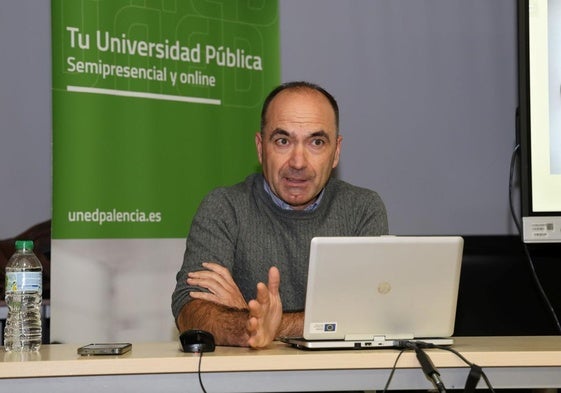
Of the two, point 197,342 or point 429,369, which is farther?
point 197,342

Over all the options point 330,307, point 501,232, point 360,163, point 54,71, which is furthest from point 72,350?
point 501,232

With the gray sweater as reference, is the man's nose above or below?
above

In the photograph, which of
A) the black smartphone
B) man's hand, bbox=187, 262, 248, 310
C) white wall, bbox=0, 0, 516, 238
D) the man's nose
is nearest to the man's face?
the man's nose

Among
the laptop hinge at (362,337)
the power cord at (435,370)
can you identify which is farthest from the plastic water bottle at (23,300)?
the power cord at (435,370)

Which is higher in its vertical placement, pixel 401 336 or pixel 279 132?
pixel 279 132

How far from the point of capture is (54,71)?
3.12 metres

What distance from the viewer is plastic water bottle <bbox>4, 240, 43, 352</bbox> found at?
2088 mm

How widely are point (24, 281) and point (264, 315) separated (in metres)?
0.59

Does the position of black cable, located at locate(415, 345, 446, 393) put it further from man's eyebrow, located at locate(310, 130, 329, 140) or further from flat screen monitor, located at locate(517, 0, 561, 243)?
flat screen monitor, located at locate(517, 0, 561, 243)

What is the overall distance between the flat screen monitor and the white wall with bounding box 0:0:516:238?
1.14 m

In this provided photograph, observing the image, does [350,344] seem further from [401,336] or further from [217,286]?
[217,286]

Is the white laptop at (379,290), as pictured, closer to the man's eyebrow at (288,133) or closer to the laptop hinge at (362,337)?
the laptop hinge at (362,337)

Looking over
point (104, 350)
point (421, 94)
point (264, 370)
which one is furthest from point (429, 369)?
point (421, 94)

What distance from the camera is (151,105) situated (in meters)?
3.39
